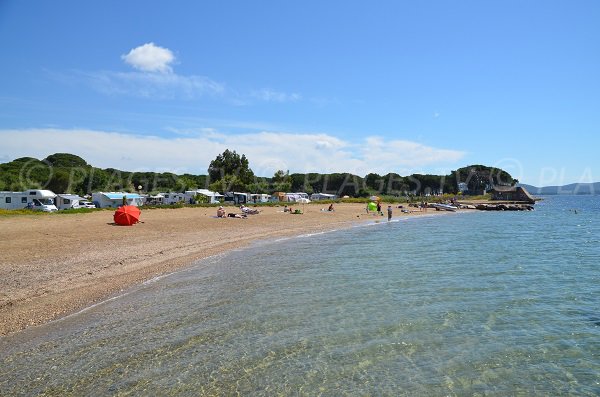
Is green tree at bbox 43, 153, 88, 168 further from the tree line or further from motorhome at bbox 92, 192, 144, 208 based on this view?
motorhome at bbox 92, 192, 144, 208

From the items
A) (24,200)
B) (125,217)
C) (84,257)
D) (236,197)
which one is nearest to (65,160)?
(236,197)

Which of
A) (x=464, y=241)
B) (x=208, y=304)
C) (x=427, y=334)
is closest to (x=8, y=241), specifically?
(x=208, y=304)

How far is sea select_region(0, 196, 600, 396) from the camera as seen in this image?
7016 millimetres

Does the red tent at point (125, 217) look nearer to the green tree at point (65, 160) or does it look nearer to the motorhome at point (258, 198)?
the motorhome at point (258, 198)

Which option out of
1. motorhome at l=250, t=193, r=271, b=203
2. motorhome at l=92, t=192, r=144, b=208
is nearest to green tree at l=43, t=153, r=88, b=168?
motorhome at l=250, t=193, r=271, b=203

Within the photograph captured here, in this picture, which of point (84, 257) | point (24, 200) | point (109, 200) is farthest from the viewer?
point (109, 200)

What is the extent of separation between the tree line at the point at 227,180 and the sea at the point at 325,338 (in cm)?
7057

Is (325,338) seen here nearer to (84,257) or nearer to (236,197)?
(84,257)

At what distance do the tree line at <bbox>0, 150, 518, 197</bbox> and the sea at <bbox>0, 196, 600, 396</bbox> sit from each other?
70567mm

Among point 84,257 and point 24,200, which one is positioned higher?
point 24,200

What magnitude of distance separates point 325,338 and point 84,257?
13482 millimetres

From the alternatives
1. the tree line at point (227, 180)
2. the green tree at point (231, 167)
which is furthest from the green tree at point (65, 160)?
the green tree at point (231, 167)

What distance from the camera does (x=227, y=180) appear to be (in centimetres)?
8669

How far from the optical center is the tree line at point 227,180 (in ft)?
268
